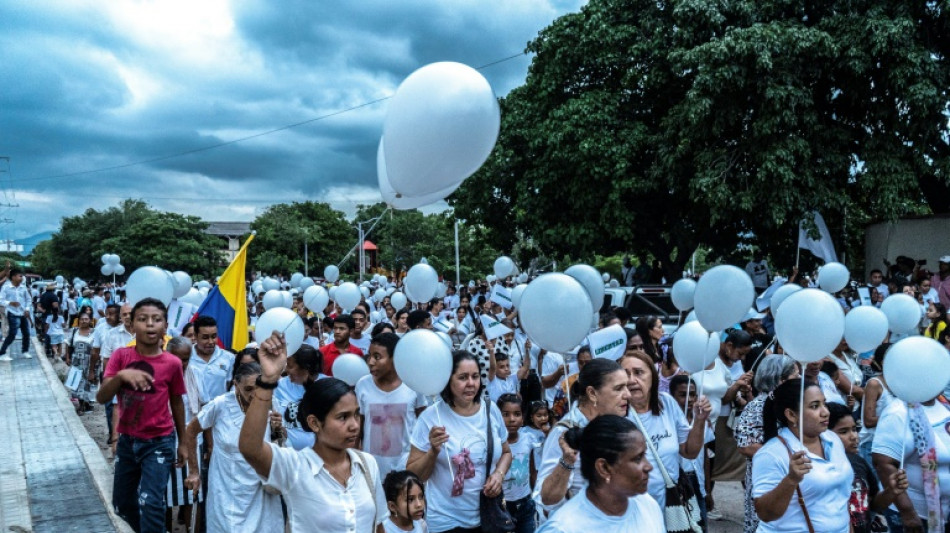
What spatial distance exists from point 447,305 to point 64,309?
42.1 feet

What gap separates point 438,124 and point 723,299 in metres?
2.21

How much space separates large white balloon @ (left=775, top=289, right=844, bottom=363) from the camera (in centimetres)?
392

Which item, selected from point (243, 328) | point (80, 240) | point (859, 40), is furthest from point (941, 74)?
point (80, 240)

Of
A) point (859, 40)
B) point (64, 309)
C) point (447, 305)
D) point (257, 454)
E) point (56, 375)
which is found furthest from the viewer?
point (64, 309)

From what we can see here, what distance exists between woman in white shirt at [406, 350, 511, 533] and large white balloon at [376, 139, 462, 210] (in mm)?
1014

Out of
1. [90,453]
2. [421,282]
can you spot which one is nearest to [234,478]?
[421,282]

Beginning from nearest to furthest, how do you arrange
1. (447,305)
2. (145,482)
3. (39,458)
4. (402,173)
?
(402,173)
(145,482)
(39,458)
(447,305)

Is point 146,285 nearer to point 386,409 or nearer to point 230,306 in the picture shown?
point 230,306

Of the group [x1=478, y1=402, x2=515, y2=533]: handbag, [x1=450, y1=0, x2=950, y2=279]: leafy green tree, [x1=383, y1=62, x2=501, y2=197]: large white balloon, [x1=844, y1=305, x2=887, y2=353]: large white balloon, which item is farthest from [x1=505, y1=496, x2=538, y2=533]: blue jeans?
[x1=450, y1=0, x2=950, y2=279]: leafy green tree

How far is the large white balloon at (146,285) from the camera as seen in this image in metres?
6.25

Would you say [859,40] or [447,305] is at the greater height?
[859,40]

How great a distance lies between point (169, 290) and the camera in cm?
657

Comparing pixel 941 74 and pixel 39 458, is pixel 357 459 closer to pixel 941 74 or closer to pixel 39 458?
pixel 39 458

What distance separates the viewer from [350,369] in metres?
5.38
